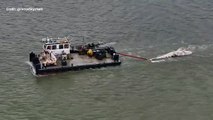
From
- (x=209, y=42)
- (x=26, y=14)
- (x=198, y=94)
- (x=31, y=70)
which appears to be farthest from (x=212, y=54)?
(x=26, y=14)

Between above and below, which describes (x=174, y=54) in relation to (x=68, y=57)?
above

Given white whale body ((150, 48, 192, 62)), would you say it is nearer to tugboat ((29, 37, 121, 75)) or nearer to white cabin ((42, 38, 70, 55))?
tugboat ((29, 37, 121, 75))

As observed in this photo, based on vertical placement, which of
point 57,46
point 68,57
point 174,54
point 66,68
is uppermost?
point 57,46

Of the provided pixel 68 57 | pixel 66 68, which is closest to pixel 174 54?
pixel 68 57

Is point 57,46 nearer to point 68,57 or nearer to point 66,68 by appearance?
point 68,57

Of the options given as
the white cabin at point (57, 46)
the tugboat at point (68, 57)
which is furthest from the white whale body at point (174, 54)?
the white cabin at point (57, 46)

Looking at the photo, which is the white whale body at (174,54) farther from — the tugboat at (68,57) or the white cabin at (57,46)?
the white cabin at (57,46)

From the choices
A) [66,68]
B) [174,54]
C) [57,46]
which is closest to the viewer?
[66,68]

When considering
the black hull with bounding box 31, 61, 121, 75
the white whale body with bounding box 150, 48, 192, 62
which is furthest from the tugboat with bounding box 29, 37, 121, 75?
the white whale body with bounding box 150, 48, 192, 62
